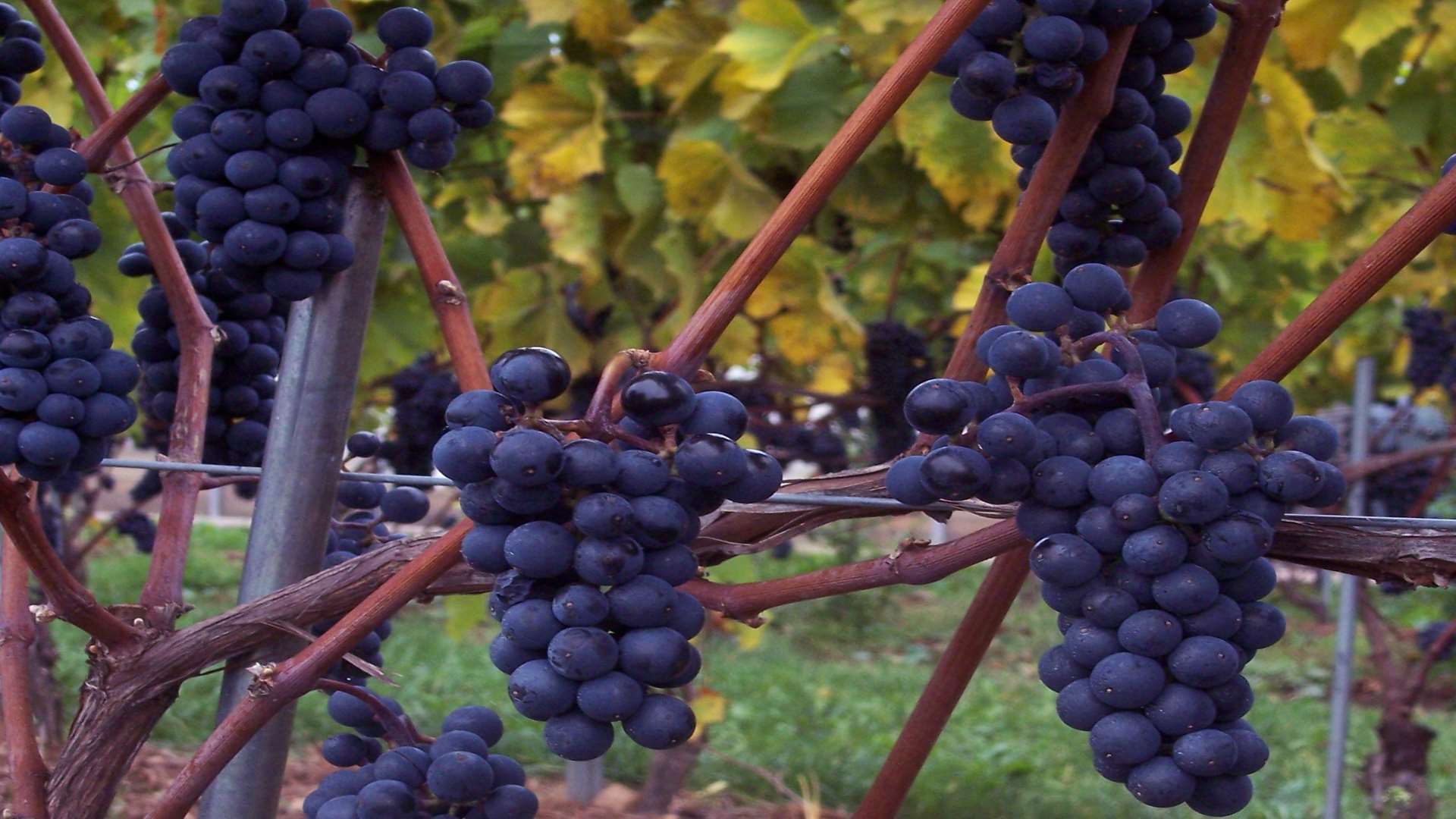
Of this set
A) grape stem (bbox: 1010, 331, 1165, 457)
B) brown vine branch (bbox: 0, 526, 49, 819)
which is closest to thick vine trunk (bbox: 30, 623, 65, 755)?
brown vine branch (bbox: 0, 526, 49, 819)

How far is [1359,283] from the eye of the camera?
0.68m

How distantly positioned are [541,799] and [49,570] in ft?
9.21

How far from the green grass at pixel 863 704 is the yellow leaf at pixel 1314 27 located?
1.68 metres

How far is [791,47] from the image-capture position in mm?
2260

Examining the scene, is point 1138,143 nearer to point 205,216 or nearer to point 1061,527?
point 1061,527

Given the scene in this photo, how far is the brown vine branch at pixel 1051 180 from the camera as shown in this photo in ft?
2.52

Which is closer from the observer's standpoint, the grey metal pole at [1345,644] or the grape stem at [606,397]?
the grape stem at [606,397]

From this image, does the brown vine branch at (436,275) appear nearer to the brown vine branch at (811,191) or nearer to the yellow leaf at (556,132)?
the brown vine branch at (811,191)

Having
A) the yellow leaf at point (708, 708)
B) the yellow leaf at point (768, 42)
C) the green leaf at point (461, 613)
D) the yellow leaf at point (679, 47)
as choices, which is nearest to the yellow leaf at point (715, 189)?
the yellow leaf at point (679, 47)

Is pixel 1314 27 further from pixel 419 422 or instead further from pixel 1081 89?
pixel 419 422

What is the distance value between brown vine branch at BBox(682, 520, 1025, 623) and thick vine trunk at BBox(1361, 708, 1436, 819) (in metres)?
2.70

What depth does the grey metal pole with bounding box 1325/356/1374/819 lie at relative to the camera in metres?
2.91

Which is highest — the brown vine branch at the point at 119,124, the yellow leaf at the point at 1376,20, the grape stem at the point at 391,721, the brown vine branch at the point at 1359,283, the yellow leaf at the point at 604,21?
the yellow leaf at the point at 604,21

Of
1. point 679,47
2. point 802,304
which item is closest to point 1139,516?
point 679,47
